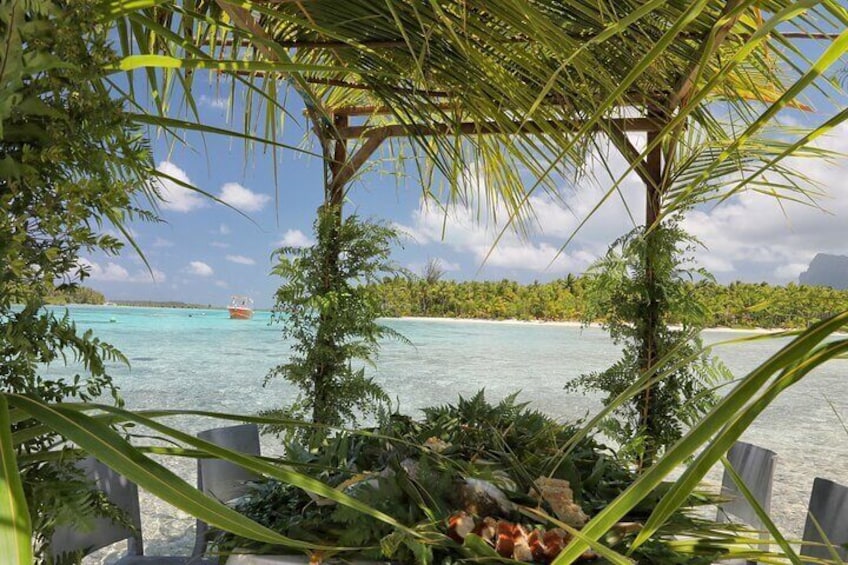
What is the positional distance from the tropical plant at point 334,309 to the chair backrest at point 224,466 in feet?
2.32

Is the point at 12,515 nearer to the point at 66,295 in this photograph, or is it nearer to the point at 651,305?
the point at 66,295

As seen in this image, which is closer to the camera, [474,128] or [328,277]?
[474,128]

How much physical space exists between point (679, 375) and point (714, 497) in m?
2.20

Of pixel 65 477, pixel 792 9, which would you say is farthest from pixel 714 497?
pixel 65 477

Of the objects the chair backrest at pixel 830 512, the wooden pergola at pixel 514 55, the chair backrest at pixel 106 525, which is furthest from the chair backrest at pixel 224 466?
the chair backrest at pixel 830 512

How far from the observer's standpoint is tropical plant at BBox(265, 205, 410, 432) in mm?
2832

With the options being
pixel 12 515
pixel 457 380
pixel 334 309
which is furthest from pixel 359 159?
pixel 457 380

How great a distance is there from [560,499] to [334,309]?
2.26 meters

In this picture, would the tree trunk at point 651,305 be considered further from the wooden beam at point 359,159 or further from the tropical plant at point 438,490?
the tropical plant at point 438,490

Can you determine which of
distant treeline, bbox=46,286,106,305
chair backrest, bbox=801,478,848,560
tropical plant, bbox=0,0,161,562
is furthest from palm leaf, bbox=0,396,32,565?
chair backrest, bbox=801,478,848,560

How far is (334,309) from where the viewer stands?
112 inches

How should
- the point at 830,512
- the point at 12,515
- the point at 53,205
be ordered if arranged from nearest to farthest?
1. the point at 12,515
2. the point at 53,205
3. the point at 830,512

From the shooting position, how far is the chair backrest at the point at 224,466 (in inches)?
69.6

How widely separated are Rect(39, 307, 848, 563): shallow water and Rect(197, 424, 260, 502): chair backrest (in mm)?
541
